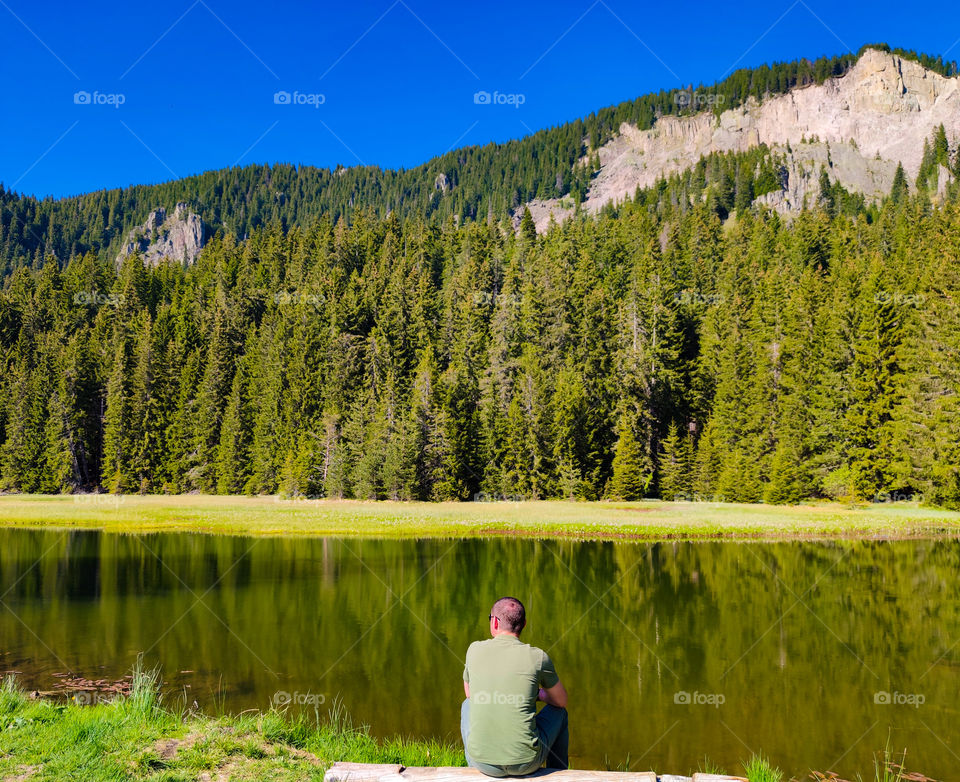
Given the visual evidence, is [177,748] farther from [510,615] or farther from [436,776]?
[510,615]

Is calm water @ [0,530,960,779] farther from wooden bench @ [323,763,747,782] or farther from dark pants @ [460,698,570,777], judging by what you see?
wooden bench @ [323,763,747,782]

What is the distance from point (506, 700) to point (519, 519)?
3619cm

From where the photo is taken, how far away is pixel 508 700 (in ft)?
21.2

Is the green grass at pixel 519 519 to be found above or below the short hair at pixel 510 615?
below

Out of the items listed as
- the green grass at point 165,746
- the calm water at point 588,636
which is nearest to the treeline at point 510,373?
the calm water at point 588,636

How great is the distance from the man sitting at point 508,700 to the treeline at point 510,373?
5020 centimetres

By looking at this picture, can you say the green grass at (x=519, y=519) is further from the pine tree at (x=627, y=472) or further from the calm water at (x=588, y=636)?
the calm water at (x=588, y=636)

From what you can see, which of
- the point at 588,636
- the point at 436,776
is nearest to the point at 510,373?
the point at 588,636

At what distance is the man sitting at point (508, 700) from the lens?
20.8 ft

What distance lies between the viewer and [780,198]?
177250mm

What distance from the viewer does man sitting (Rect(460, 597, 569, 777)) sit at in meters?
6.33

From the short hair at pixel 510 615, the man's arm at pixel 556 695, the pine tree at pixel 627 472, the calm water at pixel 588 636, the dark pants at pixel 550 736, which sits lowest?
the calm water at pixel 588 636

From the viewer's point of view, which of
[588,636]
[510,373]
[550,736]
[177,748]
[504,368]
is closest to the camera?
[550,736]

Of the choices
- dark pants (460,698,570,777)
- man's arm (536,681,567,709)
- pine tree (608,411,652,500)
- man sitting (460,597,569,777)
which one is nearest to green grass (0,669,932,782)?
dark pants (460,698,570,777)
